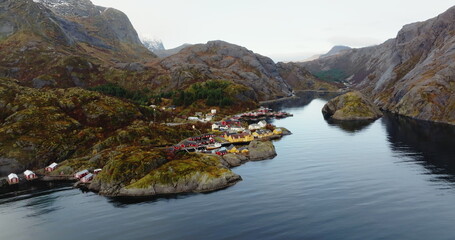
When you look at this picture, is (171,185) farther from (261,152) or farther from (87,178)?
(261,152)

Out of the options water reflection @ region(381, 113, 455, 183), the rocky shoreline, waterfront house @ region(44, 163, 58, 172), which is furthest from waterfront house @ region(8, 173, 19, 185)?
water reflection @ region(381, 113, 455, 183)

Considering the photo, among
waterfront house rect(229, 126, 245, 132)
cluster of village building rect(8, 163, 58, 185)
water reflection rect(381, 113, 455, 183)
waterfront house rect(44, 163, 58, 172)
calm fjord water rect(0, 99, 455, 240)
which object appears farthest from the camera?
waterfront house rect(229, 126, 245, 132)

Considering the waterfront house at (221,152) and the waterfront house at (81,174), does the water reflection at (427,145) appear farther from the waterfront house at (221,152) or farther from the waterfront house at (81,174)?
the waterfront house at (81,174)

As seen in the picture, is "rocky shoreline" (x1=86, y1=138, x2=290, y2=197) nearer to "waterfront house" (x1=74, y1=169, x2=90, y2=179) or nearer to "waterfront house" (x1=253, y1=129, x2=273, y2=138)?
"waterfront house" (x1=74, y1=169, x2=90, y2=179)

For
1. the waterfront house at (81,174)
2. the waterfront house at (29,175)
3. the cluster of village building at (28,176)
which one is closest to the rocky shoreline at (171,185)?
the waterfront house at (81,174)

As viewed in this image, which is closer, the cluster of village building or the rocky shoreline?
→ the rocky shoreline

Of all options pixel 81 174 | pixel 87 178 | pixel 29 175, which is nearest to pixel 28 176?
pixel 29 175
